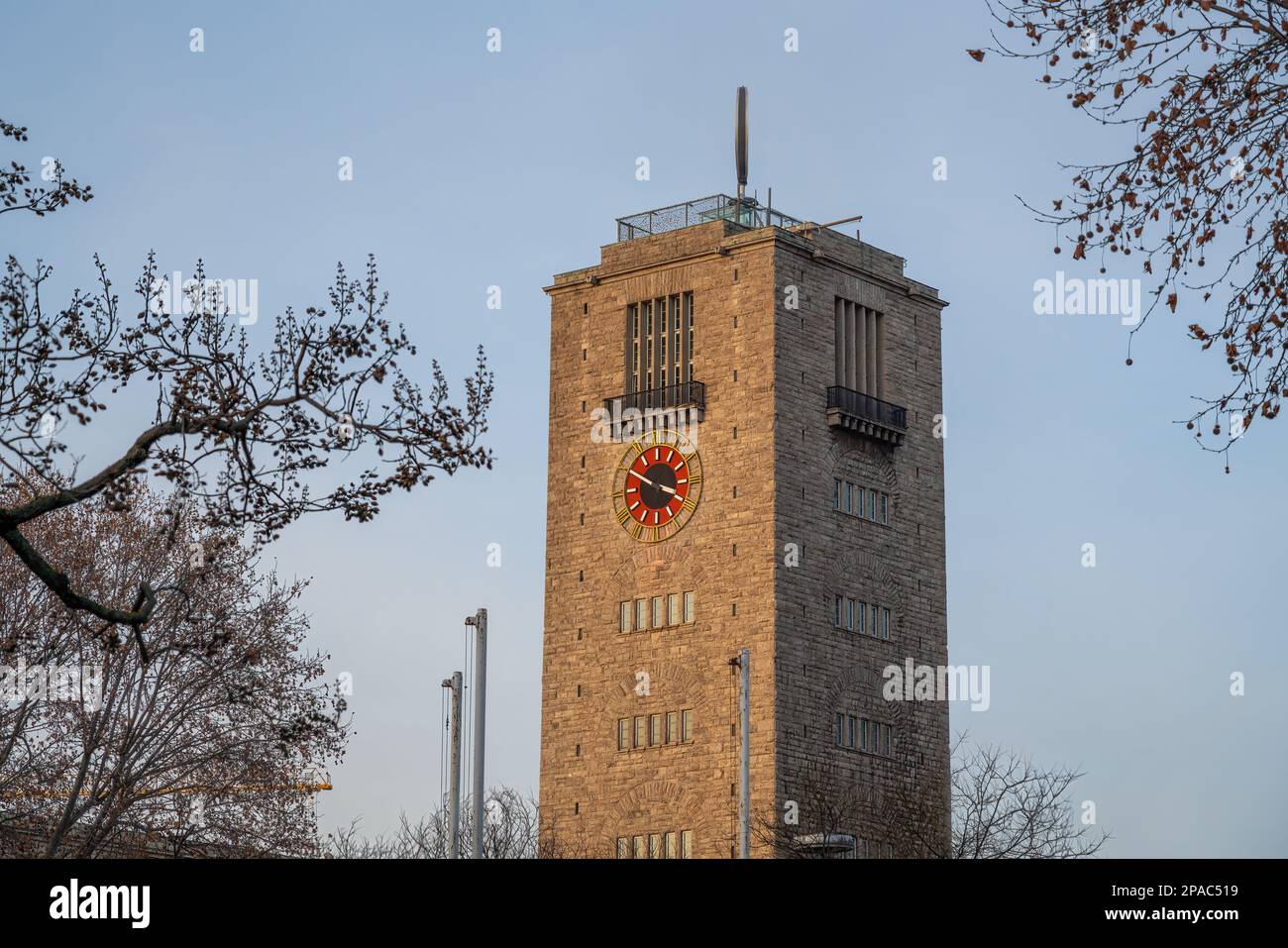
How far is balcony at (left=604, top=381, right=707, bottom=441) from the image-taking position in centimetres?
10294

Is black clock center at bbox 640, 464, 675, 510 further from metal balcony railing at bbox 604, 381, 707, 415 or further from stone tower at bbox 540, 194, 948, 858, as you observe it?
metal balcony railing at bbox 604, 381, 707, 415

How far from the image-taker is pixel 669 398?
4082 inches

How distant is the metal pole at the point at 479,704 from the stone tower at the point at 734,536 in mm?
32690

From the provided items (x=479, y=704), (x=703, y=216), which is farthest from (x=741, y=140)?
(x=479, y=704)

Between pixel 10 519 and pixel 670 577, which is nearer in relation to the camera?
pixel 10 519

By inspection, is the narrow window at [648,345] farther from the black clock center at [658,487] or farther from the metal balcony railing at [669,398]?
the black clock center at [658,487]

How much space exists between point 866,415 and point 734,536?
29.4 ft

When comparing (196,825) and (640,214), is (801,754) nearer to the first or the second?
(640,214)

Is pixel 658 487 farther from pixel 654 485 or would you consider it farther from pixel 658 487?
pixel 654 485

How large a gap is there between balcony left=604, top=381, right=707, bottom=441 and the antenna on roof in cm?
1093

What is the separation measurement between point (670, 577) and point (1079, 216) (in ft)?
243

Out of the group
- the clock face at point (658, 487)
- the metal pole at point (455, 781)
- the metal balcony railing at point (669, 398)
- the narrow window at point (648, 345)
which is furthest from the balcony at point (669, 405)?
the metal pole at point (455, 781)
